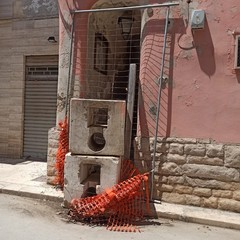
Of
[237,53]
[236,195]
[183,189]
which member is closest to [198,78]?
[237,53]

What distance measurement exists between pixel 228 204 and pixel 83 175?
95.3 inches

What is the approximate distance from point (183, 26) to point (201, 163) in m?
2.33

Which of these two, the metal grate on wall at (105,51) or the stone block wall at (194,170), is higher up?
the metal grate on wall at (105,51)

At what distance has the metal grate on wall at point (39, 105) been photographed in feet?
28.6

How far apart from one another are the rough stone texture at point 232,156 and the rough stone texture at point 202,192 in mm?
539

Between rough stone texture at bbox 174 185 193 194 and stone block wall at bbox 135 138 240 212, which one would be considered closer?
stone block wall at bbox 135 138 240 212

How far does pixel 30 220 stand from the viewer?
14.6 feet

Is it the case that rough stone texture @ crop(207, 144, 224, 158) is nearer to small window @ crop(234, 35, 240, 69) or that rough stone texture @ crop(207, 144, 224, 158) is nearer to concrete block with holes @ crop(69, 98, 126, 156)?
small window @ crop(234, 35, 240, 69)

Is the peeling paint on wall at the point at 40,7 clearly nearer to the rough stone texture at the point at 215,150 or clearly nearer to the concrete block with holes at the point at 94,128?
the concrete block with holes at the point at 94,128

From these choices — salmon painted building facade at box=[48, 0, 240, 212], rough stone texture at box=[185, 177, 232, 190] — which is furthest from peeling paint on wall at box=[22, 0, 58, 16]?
rough stone texture at box=[185, 177, 232, 190]

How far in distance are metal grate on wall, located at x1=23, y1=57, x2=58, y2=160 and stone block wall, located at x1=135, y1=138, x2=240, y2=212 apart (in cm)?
420

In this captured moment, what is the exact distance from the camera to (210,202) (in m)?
4.93

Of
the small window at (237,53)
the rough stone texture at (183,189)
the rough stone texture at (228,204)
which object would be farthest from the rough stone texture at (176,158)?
the small window at (237,53)

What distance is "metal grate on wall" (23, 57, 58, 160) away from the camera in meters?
8.71
